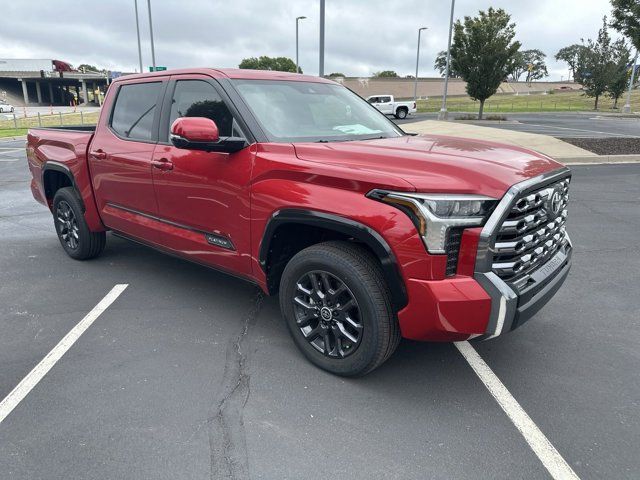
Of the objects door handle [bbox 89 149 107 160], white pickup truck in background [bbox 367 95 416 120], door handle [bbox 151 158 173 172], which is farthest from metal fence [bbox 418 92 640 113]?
door handle [bbox 151 158 173 172]

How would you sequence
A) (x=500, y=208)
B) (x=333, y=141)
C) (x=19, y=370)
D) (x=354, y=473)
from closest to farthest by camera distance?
(x=354, y=473)
(x=500, y=208)
(x=19, y=370)
(x=333, y=141)

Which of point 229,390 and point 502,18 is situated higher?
point 502,18

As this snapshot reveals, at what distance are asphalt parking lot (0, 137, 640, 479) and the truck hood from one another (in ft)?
4.22

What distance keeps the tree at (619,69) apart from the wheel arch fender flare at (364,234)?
4391 centimetres

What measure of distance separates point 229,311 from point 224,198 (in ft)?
3.66

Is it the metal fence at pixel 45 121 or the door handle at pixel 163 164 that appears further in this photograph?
the metal fence at pixel 45 121

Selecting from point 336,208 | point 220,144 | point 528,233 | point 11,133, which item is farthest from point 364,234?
point 11,133

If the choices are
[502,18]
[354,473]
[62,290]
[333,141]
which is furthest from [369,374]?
[502,18]

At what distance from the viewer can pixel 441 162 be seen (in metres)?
2.71

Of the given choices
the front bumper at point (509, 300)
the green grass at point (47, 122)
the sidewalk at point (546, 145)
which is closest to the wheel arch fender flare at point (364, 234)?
the front bumper at point (509, 300)

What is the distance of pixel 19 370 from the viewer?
3199 millimetres

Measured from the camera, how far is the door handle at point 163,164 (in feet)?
12.5

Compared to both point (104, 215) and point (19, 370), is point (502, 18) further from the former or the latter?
point (19, 370)

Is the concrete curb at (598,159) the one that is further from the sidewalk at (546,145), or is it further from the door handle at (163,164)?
the door handle at (163,164)
